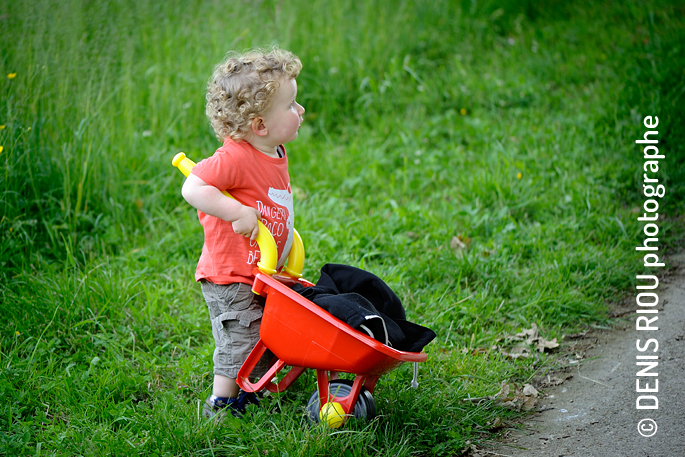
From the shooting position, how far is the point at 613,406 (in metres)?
2.63

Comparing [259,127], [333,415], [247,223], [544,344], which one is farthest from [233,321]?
[544,344]

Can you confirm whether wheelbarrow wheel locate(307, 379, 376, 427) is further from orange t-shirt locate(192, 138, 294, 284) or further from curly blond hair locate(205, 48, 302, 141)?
curly blond hair locate(205, 48, 302, 141)

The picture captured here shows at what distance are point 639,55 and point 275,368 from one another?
16.7ft

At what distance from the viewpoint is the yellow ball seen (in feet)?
7.42

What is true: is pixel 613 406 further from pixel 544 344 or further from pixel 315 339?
pixel 315 339

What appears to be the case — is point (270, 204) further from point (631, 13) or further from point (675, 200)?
point (631, 13)

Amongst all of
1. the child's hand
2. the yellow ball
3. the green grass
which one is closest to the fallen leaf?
the green grass

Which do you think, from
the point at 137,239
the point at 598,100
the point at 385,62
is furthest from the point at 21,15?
the point at 598,100

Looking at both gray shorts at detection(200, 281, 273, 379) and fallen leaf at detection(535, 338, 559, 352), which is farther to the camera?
fallen leaf at detection(535, 338, 559, 352)

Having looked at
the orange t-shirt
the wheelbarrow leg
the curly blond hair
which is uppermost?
the curly blond hair

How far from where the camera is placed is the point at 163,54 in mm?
5172

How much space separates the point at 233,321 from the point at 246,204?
1.70 ft

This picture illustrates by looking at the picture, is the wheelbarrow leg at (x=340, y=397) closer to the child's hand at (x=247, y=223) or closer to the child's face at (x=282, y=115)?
the child's hand at (x=247, y=223)

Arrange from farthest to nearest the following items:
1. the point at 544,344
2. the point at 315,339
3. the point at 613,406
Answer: the point at 544,344 < the point at 613,406 < the point at 315,339
